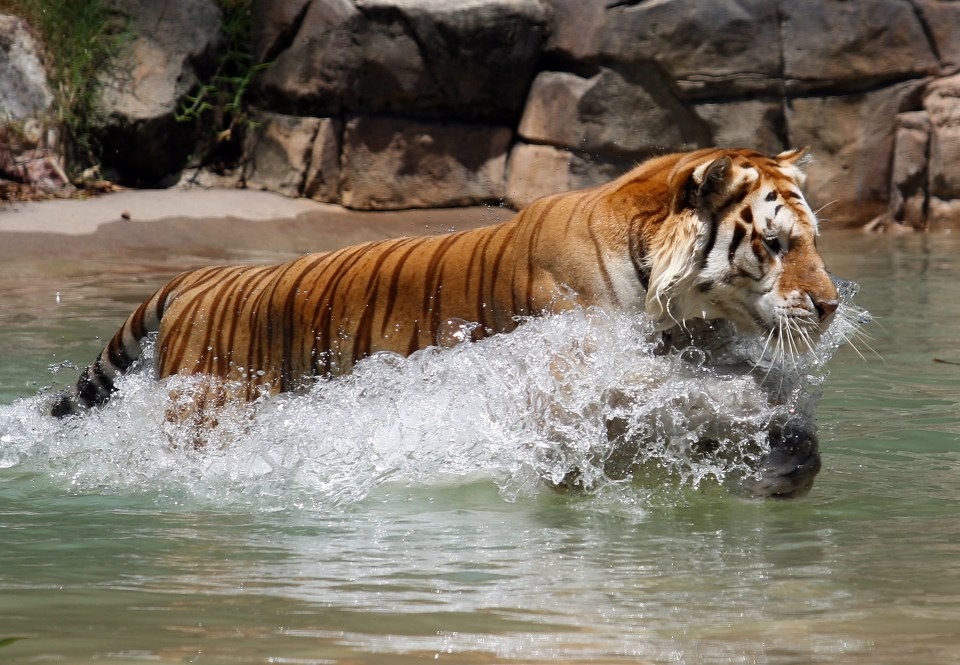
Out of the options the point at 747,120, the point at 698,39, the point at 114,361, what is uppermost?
the point at 698,39

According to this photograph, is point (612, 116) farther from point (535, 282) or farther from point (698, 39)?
point (535, 282)

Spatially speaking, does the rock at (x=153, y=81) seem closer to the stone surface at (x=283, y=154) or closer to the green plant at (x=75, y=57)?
the green plant at (x=75, y=57)

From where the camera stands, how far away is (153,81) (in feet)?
31.7

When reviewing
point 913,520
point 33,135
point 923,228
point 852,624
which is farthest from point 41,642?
point 923,228

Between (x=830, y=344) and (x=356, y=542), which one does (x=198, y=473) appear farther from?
(x=830, y=344)

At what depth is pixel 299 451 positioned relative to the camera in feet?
11.3

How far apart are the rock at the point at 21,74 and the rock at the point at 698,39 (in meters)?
3.85

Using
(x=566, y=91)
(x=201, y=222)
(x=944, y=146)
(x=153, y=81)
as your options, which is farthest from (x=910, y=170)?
(x=153, y=81)

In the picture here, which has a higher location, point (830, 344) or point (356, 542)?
point (830, 344)

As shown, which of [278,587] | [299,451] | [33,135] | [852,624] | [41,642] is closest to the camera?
[41,642]

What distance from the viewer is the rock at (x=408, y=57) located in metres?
9.55

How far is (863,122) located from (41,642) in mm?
8481

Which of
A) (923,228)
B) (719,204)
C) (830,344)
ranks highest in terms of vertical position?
(719,204)

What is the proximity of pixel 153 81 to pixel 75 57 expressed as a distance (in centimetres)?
55
